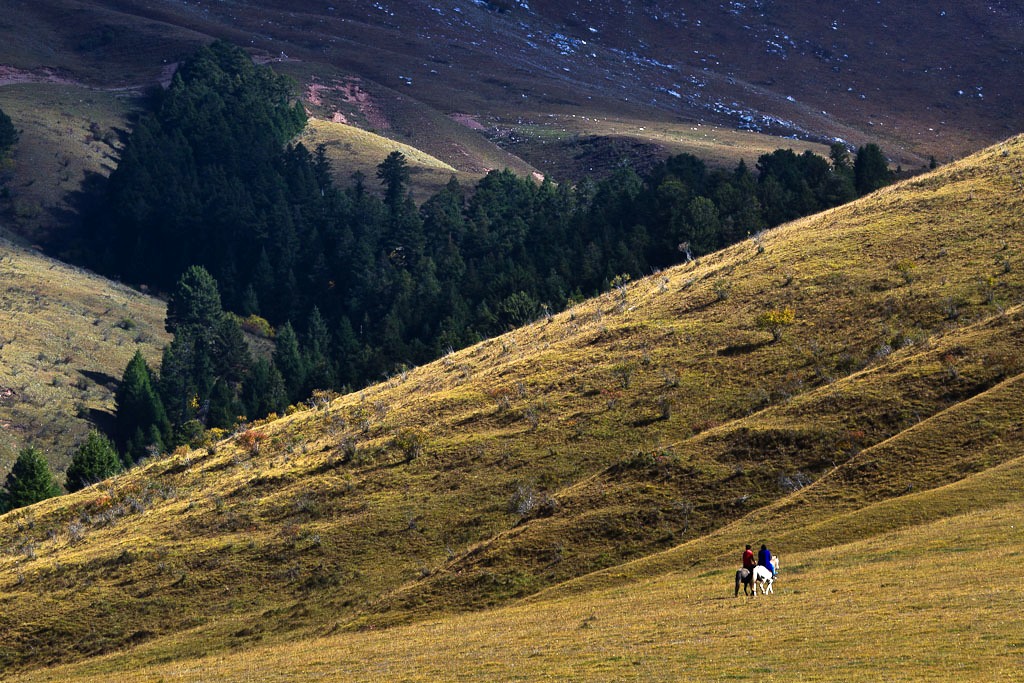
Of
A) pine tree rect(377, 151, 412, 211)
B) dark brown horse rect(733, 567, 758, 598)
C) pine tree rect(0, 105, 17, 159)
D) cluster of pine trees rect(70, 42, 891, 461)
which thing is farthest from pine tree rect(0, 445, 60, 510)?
pine tree rect(0, 105, 17, 159)

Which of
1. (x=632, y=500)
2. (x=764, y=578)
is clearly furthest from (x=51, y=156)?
(x=764, y=578)

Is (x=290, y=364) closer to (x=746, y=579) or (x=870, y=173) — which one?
(x=870, y=173)

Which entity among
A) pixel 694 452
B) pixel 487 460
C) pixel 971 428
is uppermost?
pixel 971 428

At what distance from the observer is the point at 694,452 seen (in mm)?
45750

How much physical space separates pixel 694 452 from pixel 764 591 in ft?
42.6

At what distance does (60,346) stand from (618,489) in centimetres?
9548

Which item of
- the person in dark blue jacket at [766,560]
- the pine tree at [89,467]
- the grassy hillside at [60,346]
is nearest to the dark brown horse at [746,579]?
the person in dark blue jacket at [766,560]

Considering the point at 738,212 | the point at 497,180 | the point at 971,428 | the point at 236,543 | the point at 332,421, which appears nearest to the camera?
the point at 971,428

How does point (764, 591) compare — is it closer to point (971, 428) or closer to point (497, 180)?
point (971, 428)

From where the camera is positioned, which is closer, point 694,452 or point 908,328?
point 694,452

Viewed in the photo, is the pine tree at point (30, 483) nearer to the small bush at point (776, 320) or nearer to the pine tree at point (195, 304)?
the small bush at point (776, 320)

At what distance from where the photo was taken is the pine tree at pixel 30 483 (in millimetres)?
78500

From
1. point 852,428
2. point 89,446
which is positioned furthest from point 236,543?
point 89,446

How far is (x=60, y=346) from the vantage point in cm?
12631
